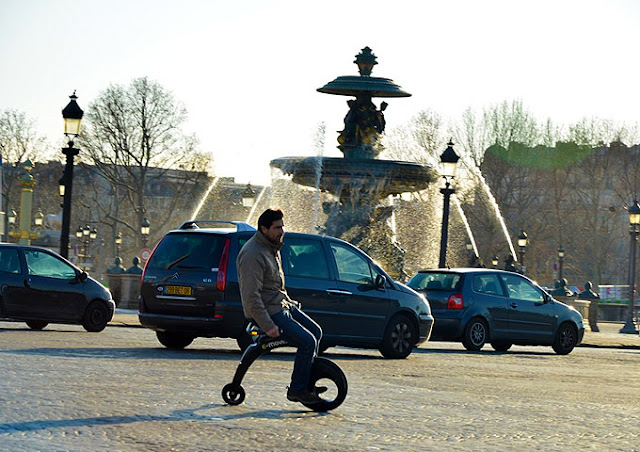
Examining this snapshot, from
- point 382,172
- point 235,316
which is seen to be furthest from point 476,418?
point 382,172

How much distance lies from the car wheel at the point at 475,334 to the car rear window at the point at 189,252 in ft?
22.6

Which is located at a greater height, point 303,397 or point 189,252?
point 189,252

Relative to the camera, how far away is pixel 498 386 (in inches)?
583

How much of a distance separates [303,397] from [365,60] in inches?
1137

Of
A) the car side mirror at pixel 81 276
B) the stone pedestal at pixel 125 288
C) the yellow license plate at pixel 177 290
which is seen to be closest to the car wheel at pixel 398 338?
the yellow license plate at pixel 177 290

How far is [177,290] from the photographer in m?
18.0

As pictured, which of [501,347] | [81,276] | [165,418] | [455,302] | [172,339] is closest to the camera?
[165,418]

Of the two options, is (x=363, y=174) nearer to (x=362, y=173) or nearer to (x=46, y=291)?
(x=362, y=173)

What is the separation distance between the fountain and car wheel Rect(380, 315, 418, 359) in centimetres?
1601

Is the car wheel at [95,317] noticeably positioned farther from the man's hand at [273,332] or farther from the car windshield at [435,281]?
the man's hand at [273,332]

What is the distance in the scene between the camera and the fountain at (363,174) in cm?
3559

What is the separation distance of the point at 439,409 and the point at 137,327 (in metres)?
16.6

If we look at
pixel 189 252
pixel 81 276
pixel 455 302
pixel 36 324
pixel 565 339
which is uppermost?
pixel 189 252

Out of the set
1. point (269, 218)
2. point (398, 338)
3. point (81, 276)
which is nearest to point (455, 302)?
point (398, 338)
